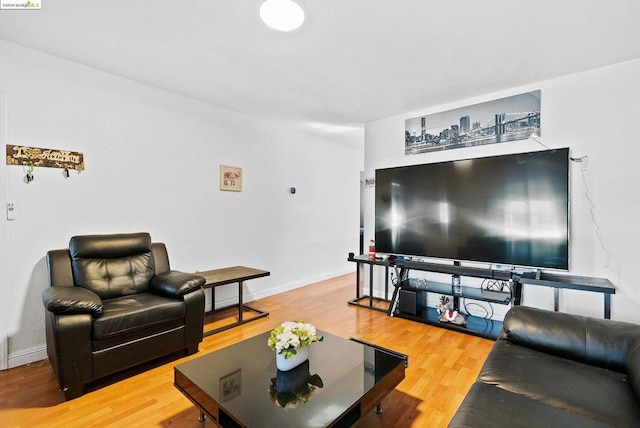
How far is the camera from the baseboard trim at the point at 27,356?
2400 mm

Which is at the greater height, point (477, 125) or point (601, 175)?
point (477, 125)

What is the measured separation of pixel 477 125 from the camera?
11.3ft

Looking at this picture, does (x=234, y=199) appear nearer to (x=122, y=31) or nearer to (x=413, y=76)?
(x=122, y=31)

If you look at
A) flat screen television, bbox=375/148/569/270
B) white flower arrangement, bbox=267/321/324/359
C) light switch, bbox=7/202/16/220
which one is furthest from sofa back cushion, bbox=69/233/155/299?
flat screen television, bbox=375/148/569/270

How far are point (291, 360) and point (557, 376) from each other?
50.8 inches

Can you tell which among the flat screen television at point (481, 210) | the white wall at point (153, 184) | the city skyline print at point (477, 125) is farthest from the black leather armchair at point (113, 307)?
the city skyline print at point (477, 125)

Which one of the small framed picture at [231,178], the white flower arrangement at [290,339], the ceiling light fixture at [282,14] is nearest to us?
the white flower arrangement at [290,339]

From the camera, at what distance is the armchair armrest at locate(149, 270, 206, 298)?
2.56 meters

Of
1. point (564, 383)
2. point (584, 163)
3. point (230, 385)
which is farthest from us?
point (584, 163)

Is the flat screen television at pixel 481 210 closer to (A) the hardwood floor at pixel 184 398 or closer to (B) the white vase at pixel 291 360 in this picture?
(A) the hardwood floor at pixel 184 398

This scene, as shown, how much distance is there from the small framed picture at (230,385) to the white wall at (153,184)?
2.04 meters

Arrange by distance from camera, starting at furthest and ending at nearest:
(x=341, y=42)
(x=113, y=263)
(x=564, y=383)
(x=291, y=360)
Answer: (x=113, y=263)
(x=341, y=42)
(x=291, y=360)
(x=564, y=383)

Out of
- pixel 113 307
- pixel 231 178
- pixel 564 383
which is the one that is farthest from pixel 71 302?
pixel 564 383

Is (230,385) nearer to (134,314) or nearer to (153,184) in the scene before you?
(134,314)
